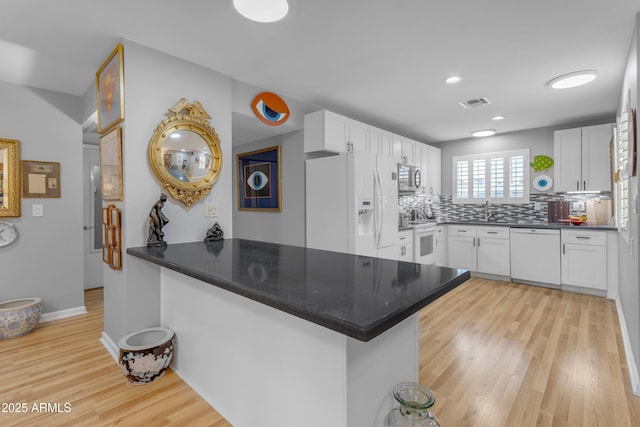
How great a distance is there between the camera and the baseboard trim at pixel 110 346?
2.37 metres

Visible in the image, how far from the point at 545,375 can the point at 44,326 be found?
14.3 ft

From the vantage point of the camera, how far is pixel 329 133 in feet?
11.5

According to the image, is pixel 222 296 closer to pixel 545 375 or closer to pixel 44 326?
pixel 545 375

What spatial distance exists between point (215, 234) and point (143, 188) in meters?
0.64

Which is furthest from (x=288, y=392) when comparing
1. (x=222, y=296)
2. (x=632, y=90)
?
(x=632, y=90)

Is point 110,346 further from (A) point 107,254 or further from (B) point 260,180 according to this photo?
(B) point 260,180

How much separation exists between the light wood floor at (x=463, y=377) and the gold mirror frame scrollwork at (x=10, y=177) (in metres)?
1.17

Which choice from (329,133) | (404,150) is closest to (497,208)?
(404,150)

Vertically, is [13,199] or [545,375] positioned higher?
[13,199]

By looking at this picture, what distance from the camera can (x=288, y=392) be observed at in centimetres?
132

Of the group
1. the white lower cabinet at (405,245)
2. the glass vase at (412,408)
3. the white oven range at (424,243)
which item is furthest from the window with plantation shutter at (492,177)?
the glass vase at (412,408)

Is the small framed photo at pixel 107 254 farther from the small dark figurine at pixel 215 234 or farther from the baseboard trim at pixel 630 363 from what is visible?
the baseboard trim at pixel 630 363

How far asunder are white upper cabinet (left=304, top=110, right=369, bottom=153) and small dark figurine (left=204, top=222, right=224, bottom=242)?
1.49 meters

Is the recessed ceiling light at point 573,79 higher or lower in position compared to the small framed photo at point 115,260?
higher
